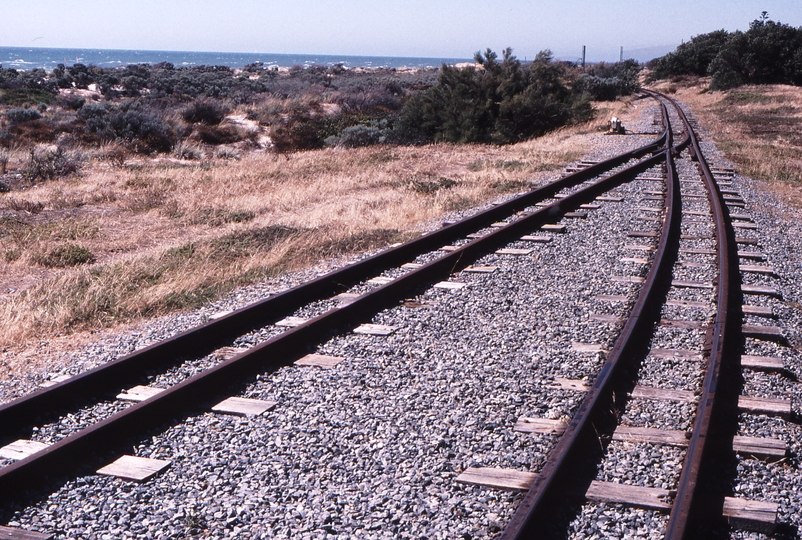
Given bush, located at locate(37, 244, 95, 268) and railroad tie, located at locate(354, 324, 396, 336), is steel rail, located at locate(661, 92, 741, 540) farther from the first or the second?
bush, located at locate(37, 244, 95, 268)

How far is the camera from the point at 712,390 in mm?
4691

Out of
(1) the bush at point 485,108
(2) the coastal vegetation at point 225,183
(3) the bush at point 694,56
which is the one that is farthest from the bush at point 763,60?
(1) the bush at point 485,108

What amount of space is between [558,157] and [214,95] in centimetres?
2936

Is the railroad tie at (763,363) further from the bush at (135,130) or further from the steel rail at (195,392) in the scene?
the bush at (135,130)

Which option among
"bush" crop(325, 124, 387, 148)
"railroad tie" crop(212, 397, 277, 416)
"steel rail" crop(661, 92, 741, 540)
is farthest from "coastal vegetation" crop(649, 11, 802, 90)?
"railroad tie" crop(212, 397, 277, 416)

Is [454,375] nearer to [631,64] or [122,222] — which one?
[122,222]

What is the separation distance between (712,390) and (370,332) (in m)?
2.69

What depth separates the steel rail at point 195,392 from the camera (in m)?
3.79

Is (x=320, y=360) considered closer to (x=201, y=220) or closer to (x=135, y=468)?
(x=135, y=468)

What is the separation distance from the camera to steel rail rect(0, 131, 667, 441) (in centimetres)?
455

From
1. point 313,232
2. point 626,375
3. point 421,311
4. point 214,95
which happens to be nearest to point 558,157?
point 313,232

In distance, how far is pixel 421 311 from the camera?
677cm

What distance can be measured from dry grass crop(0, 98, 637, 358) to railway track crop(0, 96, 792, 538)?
1124mm

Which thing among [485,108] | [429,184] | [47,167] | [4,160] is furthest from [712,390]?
[485,108]
